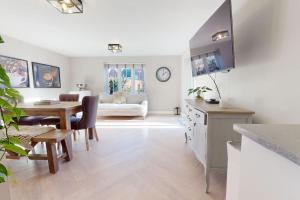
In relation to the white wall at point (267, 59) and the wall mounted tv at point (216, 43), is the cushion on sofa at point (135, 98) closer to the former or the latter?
the wall mounted tv at point (216, 43)

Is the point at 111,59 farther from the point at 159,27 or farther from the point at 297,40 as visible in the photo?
the point at 297,40

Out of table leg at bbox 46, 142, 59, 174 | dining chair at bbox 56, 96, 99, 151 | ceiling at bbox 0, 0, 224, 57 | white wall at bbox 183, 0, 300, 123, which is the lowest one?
table leg at bbox 46, 142, 59, 174

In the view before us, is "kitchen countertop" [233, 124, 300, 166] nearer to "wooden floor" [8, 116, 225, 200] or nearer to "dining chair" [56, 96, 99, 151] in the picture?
"wooden floor" [8, 116, 225, 200]

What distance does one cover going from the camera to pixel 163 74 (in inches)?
250

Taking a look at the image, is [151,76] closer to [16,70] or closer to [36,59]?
[36,59]

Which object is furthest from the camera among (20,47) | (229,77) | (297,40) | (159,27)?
(20,47)

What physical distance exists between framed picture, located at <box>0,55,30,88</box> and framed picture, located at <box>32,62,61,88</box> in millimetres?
332

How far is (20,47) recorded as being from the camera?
4.22 m

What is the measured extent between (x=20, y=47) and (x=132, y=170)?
443cm

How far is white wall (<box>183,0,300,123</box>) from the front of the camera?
1.28 m

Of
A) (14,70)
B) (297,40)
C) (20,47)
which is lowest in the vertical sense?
(297,40)

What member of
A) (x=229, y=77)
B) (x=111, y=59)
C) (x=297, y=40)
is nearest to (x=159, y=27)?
(x=229, y=77)

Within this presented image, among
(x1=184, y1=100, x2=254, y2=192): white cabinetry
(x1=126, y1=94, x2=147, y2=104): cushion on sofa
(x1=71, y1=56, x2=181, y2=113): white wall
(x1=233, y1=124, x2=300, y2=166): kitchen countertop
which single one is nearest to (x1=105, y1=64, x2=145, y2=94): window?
(x1=71, y1=56, x2=181, y2=113): white wall

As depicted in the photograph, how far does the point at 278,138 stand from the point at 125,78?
6.21 meters
